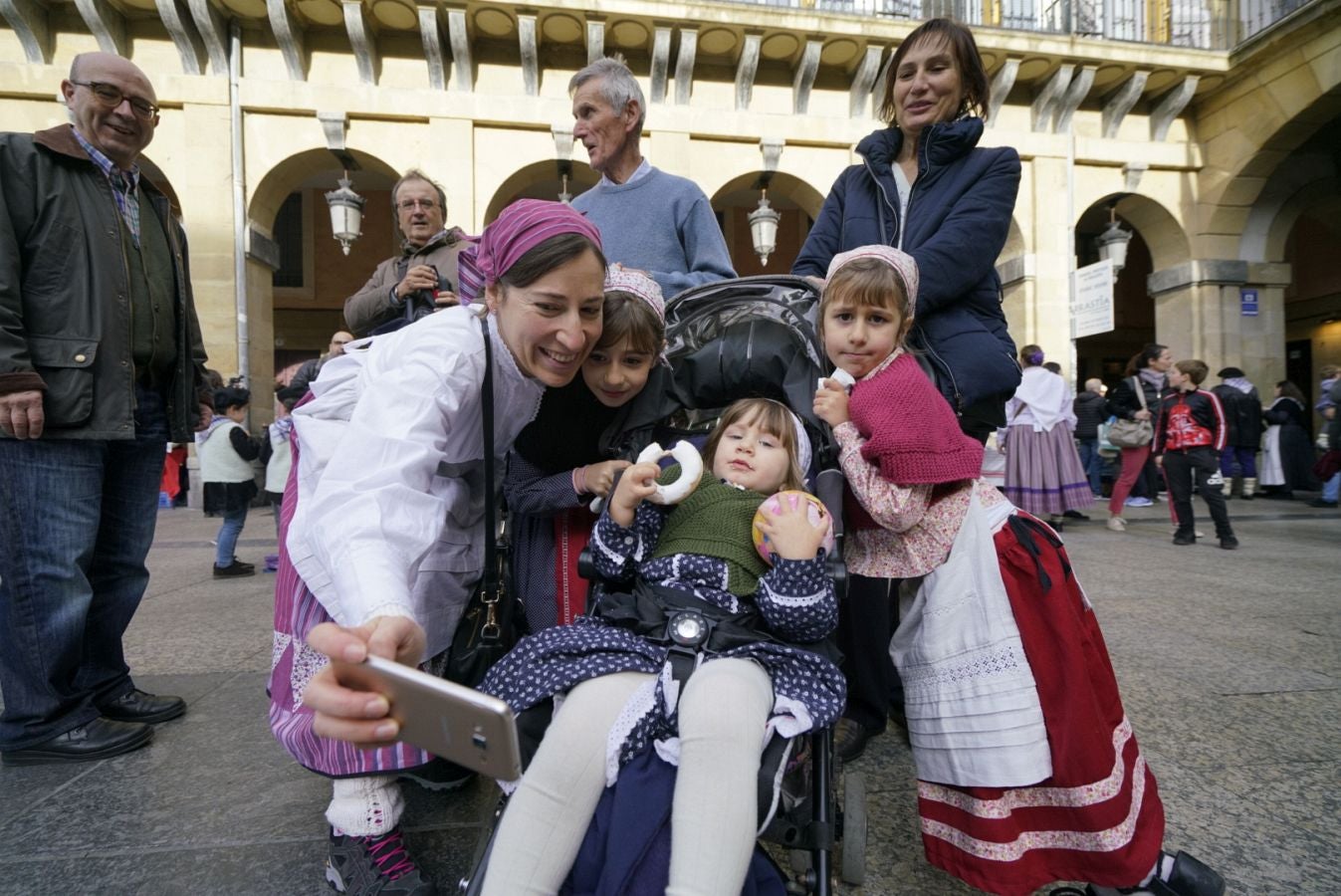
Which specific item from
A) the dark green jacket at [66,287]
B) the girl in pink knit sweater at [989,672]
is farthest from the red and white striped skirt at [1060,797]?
the dark green jacket at [66,287]

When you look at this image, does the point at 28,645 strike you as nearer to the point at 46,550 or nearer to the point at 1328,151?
the point at 46,550

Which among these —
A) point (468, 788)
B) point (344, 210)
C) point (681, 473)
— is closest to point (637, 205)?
point (681, 473)

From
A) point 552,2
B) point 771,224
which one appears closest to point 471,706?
point 771,224

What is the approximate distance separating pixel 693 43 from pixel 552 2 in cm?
210

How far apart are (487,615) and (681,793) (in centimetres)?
71

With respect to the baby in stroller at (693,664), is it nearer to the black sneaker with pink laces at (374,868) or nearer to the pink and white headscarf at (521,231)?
the black sneaker with pink laces at (374,868)

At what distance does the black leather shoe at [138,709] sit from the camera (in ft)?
8.14

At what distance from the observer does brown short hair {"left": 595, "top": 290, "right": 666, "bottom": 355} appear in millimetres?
1812

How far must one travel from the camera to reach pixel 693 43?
1010 centimetres

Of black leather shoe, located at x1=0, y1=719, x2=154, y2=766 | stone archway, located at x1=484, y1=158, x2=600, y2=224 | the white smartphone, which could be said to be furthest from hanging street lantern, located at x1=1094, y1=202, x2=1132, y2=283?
black leather shoe, located at x1=0, y1=719, x2=154, y2=766

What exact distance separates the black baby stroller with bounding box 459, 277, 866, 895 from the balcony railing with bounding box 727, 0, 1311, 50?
11165 mm

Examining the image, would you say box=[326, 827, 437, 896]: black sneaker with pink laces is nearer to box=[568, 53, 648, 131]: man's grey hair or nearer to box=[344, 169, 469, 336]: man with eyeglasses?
box=[344, 169, 469, 336]: man with eyeglasses

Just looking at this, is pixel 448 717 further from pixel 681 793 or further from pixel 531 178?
pixel 531 178

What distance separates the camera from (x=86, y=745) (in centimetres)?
222
